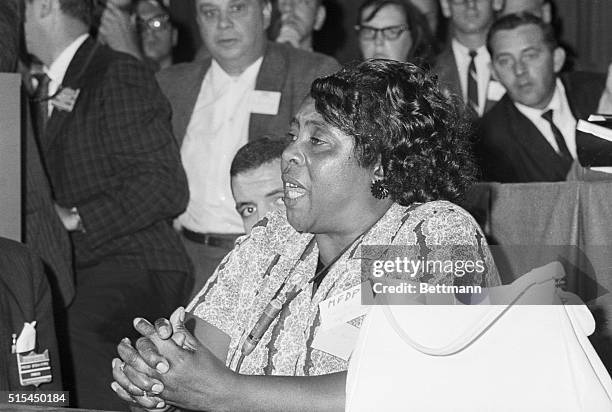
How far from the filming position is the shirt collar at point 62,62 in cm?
379

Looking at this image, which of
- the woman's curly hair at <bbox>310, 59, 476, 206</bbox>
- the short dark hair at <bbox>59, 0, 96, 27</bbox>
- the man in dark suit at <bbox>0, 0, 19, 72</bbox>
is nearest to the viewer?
the woman's curly hair at <bbox>310, 59, 476, 206</bbox>

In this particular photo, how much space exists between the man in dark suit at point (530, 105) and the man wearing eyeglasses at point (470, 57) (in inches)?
9.6

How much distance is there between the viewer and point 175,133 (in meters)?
4.11

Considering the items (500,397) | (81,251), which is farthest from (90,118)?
(500,397)

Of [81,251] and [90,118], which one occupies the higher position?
[90,118]

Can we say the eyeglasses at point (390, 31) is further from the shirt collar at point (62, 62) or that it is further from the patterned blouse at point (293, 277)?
the patterned blouse at point (293, 277)

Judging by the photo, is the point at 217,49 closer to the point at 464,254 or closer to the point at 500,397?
the point at 464,254

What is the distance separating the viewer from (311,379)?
1.83 m

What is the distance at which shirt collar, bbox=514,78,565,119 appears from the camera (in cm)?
416

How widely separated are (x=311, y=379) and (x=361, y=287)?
0.20 meters

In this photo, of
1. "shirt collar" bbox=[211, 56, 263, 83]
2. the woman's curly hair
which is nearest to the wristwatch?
"shirt collar" bbox=[211, 56, 263, 83]

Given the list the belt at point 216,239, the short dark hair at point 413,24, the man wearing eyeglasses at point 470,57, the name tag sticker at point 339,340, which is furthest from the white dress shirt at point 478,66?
the name tag sticker at point 339,340

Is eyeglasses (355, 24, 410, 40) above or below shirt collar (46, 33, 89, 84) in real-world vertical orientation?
above

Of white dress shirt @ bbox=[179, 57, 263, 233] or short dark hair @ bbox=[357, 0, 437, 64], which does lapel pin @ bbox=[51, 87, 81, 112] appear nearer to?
white dress shirt @ bbox=[179, 57, 263, 233]
